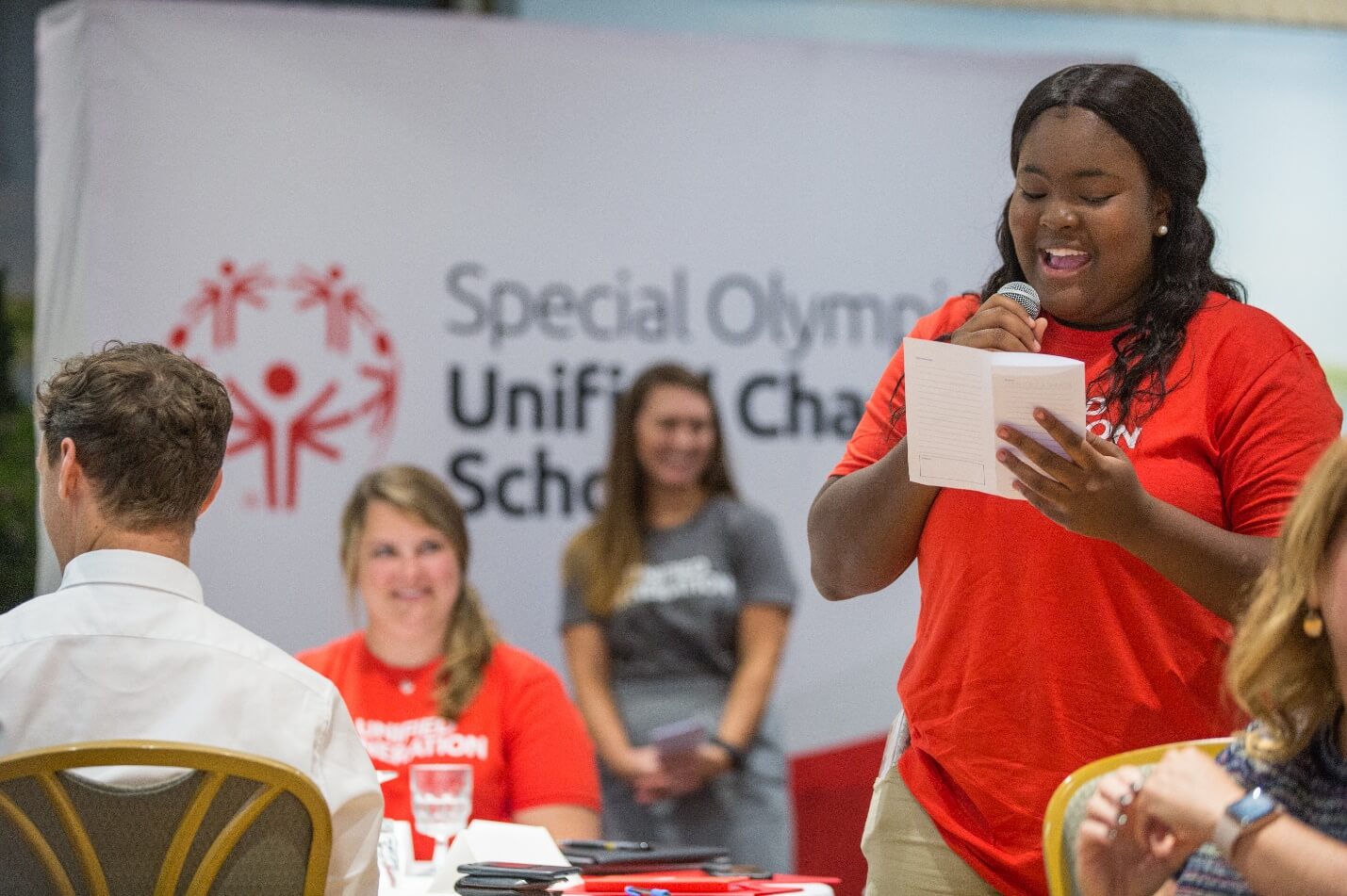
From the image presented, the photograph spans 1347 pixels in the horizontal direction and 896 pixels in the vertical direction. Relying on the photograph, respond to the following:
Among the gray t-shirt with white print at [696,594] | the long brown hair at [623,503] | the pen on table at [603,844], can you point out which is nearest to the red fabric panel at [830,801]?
the gray t-shirt with white print at [696,594]

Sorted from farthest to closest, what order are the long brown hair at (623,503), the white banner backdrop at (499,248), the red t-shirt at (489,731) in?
the long brown hair at (623,503), the white banner backdrop at (499,248), the red t-shirt at (489,731)

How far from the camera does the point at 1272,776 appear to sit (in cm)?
149

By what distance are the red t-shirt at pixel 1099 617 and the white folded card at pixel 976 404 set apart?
0.50 ft

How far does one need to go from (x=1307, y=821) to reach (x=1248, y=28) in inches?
180

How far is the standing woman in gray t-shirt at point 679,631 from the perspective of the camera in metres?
4.38

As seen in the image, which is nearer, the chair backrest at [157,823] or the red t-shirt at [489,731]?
the chair backrest at [157,823]

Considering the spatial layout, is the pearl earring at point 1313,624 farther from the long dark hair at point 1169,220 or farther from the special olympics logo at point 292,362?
the special olympics logo at point 292,362

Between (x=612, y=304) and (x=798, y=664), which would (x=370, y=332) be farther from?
(x=798, y=664)

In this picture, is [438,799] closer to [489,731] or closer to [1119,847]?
Answer: [489,731]

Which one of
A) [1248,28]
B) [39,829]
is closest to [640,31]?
[1248,28]

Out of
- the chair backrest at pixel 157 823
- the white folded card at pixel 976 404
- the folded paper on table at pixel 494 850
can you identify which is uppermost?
the white folded card at pixel 976 404

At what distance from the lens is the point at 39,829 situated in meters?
1.64

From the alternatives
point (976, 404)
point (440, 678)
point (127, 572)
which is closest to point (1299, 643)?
point (976, 404)

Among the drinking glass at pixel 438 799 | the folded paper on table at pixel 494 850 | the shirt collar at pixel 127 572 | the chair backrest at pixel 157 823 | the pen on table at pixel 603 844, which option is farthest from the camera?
the drinking glass at pixel 438 799
